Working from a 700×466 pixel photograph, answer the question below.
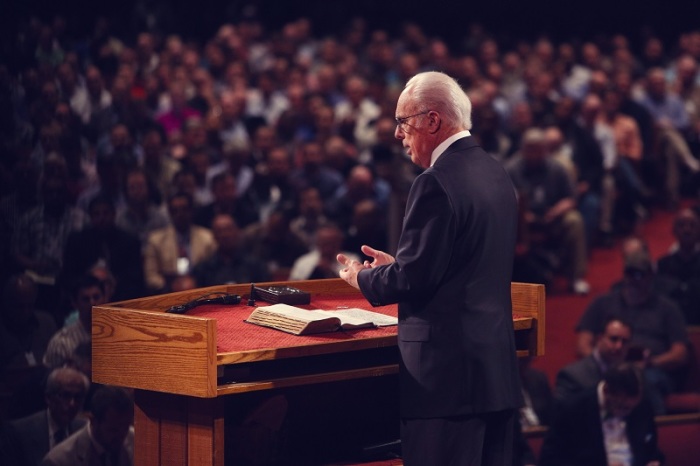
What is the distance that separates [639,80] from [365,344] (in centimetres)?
819

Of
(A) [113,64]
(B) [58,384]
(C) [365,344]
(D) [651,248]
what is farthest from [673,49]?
(C) [365,344]

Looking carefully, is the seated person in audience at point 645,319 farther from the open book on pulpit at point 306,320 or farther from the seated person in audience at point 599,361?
the open book on pulpit at point 306,320

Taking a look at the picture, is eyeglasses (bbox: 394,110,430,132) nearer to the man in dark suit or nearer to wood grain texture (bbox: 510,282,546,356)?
the man in dark suit

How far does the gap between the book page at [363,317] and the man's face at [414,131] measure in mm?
420

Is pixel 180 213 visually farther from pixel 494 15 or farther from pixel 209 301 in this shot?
pixel 494 15

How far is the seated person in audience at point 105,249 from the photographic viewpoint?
565cm

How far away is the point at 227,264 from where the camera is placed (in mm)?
5887

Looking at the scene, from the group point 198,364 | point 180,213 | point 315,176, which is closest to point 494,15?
point 315,176

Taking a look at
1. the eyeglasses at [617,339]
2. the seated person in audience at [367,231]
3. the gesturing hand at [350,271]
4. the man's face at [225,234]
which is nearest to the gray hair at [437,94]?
the gesturing hand at [350,271]

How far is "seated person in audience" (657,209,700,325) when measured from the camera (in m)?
6.04

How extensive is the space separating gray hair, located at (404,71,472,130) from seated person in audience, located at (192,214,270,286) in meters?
3.35

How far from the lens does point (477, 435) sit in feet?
8.14

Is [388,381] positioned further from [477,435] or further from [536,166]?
[536,166]

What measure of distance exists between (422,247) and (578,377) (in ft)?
9.24
